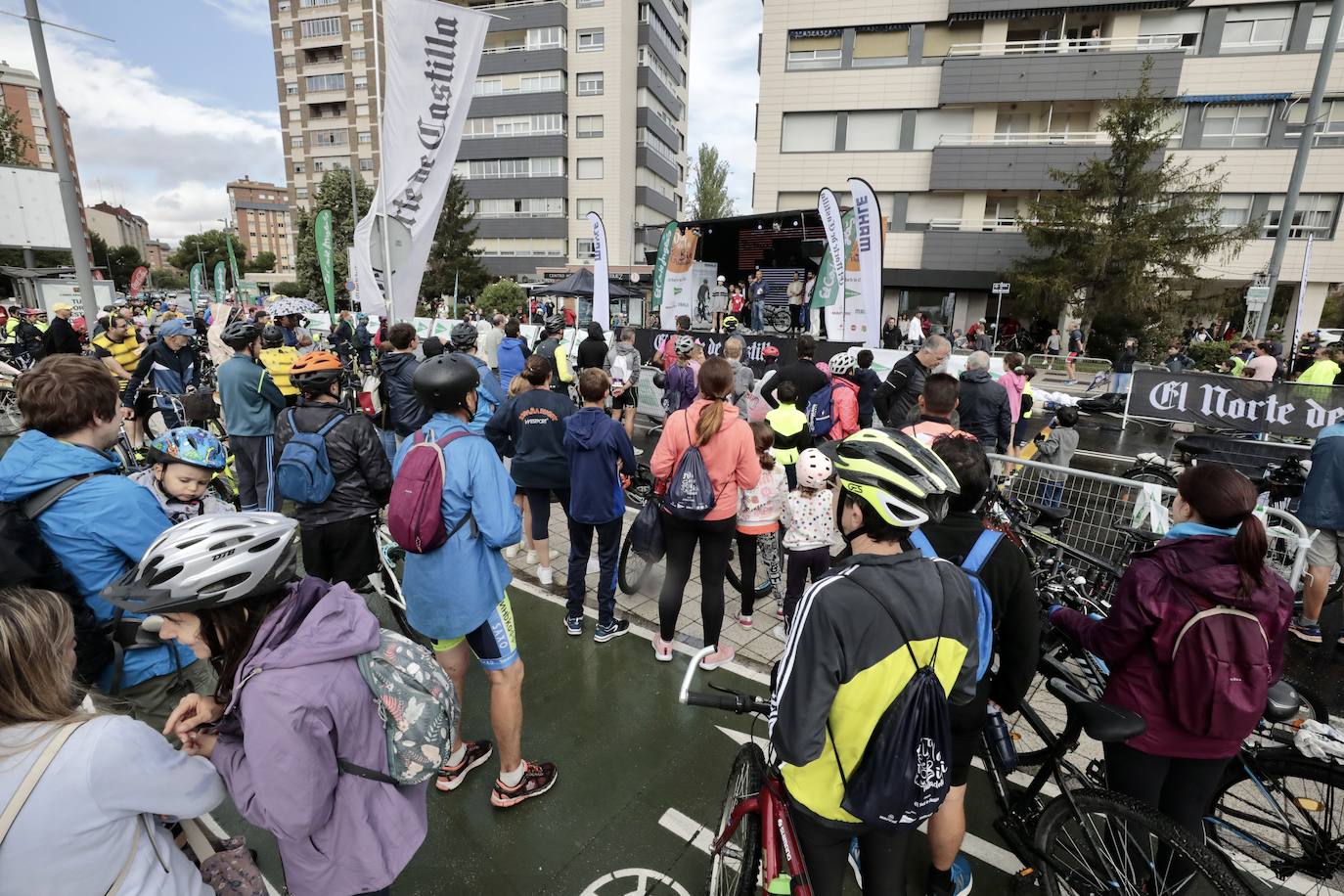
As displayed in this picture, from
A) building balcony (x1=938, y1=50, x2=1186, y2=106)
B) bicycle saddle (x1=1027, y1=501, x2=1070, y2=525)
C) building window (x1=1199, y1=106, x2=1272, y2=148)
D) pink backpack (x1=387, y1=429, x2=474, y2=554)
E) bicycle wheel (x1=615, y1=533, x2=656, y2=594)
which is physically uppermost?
building balcony (x1=938, y1=50, x2=1186, y2=106)

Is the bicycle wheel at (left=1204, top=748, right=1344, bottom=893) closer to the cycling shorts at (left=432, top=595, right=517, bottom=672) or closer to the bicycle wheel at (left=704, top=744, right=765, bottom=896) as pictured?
the bicycle wheel at (left=704, top=744, right=765, bottom=896)

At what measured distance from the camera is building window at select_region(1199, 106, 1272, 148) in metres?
25.9

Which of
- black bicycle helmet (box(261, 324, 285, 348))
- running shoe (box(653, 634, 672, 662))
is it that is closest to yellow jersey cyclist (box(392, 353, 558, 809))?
running shoe (box(653, 634, 672, 662))

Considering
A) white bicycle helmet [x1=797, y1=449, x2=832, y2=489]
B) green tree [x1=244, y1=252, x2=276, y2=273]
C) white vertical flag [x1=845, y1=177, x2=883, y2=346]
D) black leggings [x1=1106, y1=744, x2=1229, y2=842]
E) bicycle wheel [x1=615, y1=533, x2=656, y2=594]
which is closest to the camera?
black leggings [x1=1106, y1=744, x2=1229, y2=842]

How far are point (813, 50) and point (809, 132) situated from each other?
368cm

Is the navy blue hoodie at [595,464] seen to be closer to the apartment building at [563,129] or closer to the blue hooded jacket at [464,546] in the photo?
the blue hooded jacket at [464,546]

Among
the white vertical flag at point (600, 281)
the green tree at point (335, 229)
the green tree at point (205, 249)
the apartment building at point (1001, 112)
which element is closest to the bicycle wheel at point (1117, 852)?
the white vertical flag at point (600, 281)

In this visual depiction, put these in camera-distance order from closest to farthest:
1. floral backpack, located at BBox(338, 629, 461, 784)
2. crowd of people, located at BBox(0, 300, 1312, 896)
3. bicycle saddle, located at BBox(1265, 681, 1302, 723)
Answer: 1. crowd of people, located at BBox(0, 300, 1312, 896)
2. floral backpack, located at BBox(338, 629, 461, 784)
3. bicycle saddle, located at BBox(1265, 681, 1302, 723)

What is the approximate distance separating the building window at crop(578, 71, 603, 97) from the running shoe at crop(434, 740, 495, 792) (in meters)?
46.6

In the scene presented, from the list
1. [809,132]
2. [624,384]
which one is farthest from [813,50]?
[624,384]

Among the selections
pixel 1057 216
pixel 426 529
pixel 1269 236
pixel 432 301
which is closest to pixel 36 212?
pixel 432 301

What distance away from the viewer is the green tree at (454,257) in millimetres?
39531

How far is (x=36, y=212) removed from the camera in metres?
25.4

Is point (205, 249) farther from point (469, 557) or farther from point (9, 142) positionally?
point (469, 557)
